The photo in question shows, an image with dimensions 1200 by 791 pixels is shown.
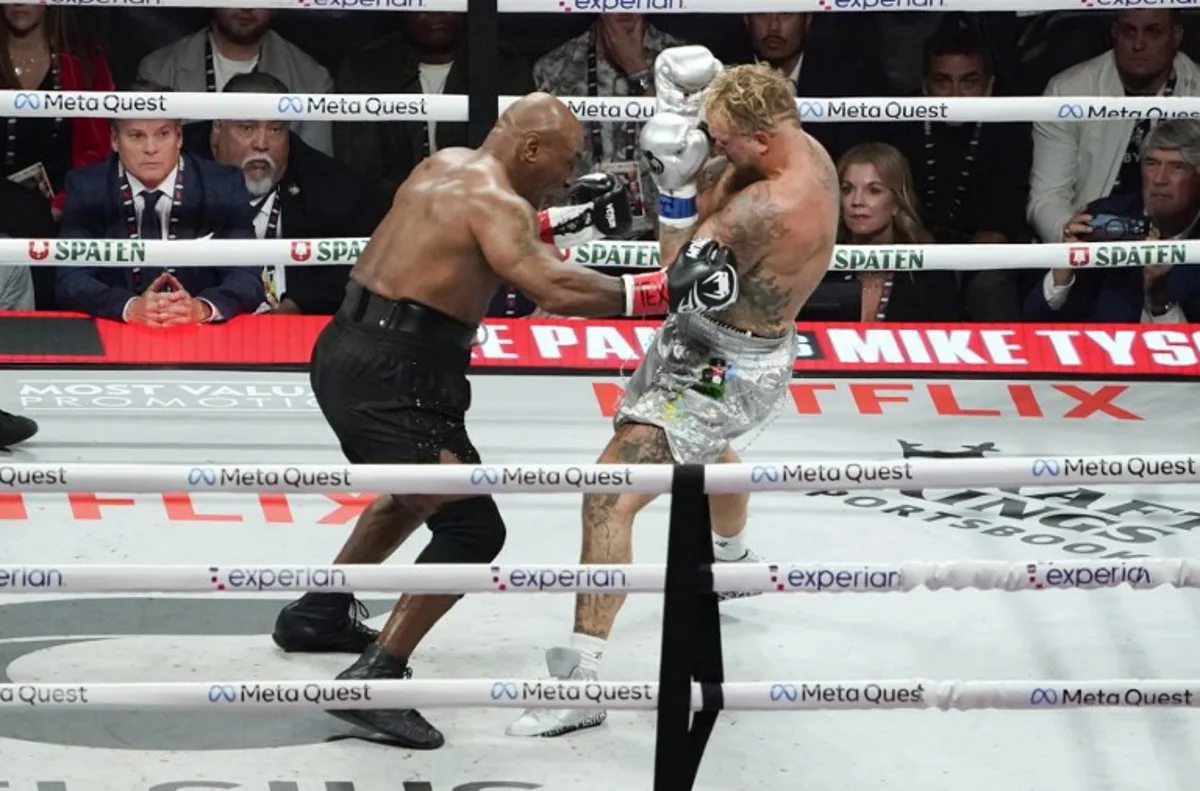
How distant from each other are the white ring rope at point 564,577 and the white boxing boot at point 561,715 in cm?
Result: 87

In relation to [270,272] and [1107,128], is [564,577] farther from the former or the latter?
[1107,128]

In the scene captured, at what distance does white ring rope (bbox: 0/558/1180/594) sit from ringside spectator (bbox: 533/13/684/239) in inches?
131

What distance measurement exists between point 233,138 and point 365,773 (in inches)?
126

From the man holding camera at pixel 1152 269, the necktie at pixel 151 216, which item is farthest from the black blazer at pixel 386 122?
the man holding camera at pixel 1152 269

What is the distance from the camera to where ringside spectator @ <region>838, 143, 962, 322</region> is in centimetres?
707

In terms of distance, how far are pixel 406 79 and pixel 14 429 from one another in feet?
6.42

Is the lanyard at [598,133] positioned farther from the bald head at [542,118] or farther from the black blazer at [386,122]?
the bald head at [542,118]

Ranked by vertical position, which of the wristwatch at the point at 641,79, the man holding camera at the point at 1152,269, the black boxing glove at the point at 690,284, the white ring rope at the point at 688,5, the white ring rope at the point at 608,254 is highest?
the white ring rope at the point at 688,5

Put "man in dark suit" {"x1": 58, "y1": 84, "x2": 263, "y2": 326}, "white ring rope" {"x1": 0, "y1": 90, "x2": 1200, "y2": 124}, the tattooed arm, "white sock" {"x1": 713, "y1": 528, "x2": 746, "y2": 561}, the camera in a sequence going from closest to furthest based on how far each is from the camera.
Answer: the tattooed arm → "white sock" {"x1": 713, "y1": 528, "x2": 746, "y2": 561} → "white ring rope" {"x1": 0, "y1": 90, "x2": 1200, "y2": 124} → "man in dark suit" {"x1": 58, "y1": 84, "x2": 263, "y2": 326} → the camera

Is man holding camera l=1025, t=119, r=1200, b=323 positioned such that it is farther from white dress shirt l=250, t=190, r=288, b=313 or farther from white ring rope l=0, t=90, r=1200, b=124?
white dress shirt l=250, t=190, r=288, b=313

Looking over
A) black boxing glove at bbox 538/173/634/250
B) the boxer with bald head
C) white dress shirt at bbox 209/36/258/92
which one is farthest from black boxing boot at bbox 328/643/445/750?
white dress shirt at bbox 209/36/258/92

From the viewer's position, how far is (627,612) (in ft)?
17.4

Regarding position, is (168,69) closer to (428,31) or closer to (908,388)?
(428,31)

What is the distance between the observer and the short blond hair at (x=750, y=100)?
191 inches
